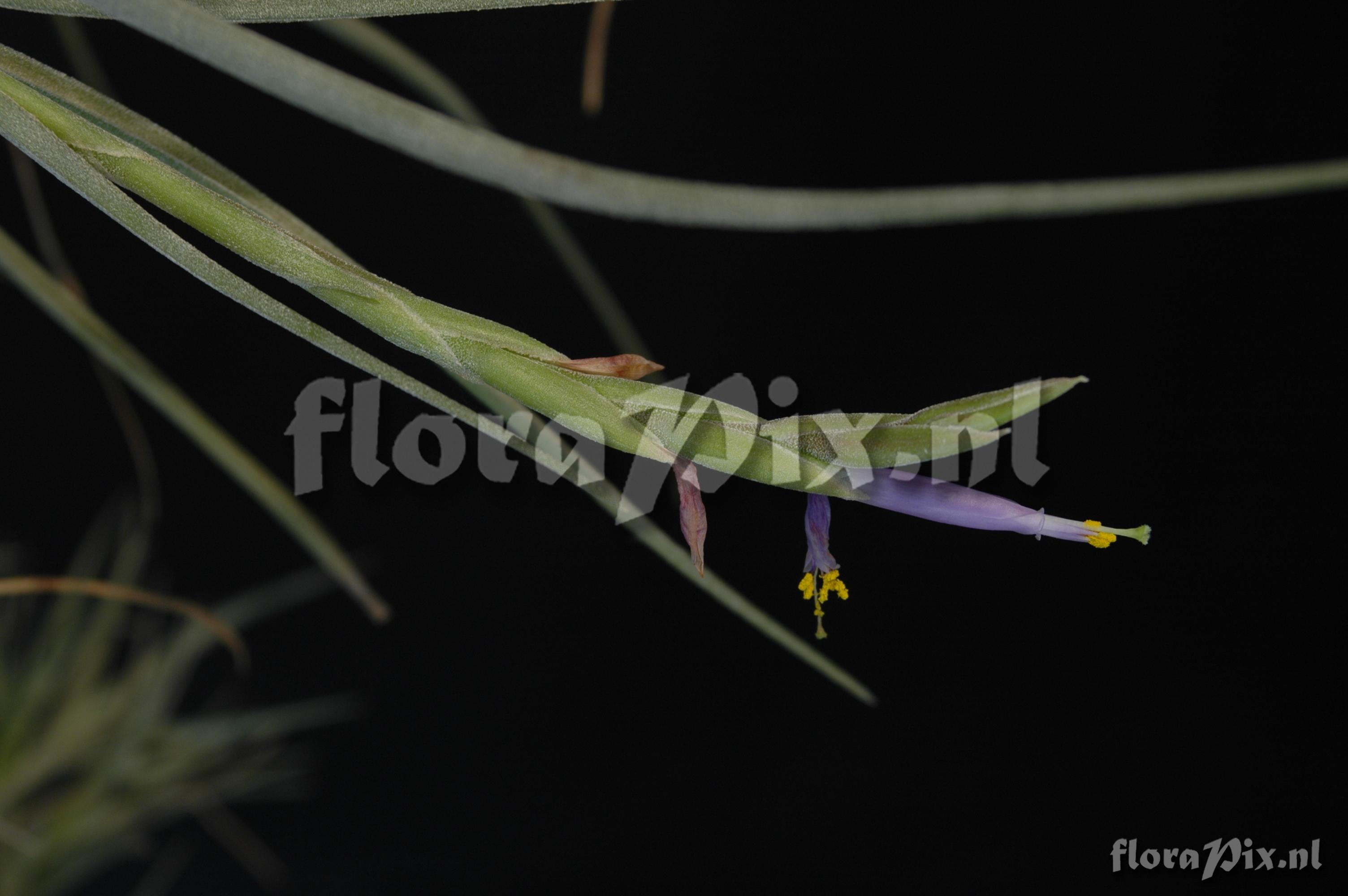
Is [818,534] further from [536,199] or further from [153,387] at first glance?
[153,387]

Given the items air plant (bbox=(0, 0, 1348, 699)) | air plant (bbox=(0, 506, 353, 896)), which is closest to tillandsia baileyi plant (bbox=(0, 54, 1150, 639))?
air plant (bbox=(0, 0, 1348, 699))

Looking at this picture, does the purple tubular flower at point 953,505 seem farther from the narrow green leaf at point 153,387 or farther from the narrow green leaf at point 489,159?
the narrow green leaf at point 153,387

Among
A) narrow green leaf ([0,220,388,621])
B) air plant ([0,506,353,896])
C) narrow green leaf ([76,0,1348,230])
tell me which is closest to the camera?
narrow green leaf ([76,0,1348,230])

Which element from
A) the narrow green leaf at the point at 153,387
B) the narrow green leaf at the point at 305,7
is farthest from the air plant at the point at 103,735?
the narrow green leaf at the point at 305,7

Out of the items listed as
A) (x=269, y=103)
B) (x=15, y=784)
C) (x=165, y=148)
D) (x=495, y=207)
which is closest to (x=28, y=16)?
(x=269, y=103)

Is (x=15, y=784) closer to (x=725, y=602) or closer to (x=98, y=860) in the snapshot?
(x=98, y=860)

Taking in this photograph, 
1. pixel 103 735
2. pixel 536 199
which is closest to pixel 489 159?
pixel 536 199

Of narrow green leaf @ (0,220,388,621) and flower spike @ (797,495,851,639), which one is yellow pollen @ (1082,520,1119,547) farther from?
narrow green leaf @ (0,220,388,621)

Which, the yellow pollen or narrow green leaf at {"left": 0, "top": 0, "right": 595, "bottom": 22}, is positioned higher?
narrow green leaf at {"left": 0, "top": 0, "right": 595, "bottom": 22}
